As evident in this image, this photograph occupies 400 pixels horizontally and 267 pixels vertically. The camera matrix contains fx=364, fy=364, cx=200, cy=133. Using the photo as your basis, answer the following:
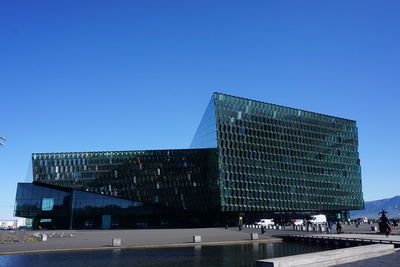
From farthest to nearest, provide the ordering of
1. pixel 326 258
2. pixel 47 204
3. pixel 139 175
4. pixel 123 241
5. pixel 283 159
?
pixel 283 159 < pixel 47 204 < pixel 139 175 < pixel 123 241 < pixel 326 258

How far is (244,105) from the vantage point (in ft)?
280

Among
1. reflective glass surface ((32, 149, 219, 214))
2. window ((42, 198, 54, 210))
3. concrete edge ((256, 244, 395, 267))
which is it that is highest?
reflective glass surface ((32, 149, 219, 214))

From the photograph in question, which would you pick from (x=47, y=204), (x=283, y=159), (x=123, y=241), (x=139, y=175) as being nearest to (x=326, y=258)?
(x=123, y=241)

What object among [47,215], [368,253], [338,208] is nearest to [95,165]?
[47,215]

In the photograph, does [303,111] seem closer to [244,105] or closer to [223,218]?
[244,105]

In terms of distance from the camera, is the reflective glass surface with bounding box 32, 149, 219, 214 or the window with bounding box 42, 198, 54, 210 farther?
the window with bounding box 42, 198, 54, 210

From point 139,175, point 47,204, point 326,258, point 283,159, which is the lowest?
point 326,258

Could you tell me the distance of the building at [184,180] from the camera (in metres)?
82.1

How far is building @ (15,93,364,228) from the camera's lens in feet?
269

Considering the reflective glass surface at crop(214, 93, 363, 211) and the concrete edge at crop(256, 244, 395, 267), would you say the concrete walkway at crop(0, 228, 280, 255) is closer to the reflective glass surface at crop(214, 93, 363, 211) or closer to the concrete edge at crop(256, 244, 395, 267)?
the concrete edge at crop(256, 244, 395, 267)

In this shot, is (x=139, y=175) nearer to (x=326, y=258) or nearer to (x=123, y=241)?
(x=123, y=241)

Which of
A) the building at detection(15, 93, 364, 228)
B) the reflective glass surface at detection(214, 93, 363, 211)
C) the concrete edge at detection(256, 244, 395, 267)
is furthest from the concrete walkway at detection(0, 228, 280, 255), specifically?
the building at detection(15, 93, 364, 228)

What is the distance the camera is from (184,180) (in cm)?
8550

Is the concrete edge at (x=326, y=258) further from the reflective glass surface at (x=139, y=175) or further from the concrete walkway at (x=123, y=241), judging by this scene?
the reflective glass surface at (x=139, y=175)
